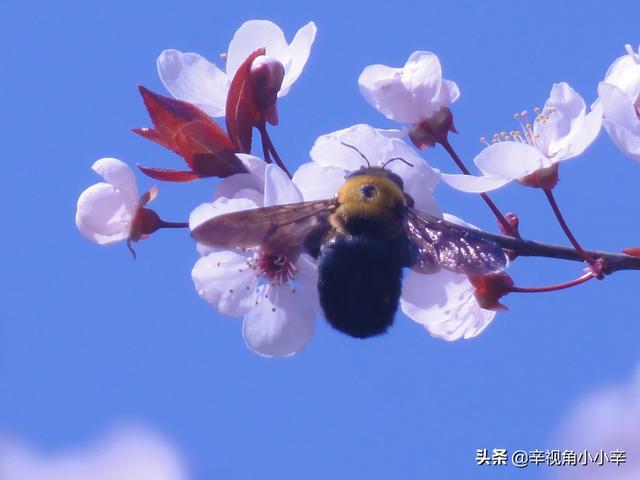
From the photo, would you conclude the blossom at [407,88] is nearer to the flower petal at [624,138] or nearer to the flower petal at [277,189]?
the flower petal at [624,138]

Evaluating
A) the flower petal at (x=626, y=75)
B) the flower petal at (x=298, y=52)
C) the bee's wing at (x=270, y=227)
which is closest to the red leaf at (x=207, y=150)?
the flower petal at (x=298, y=52)

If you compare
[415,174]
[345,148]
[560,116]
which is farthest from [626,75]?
[345,148]

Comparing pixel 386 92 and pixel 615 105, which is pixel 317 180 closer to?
pixel 386 92

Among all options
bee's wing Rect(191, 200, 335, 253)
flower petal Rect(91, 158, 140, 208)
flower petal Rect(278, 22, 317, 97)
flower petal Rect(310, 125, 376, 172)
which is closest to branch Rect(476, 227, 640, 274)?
flower petal Rect(310, 125, 376, 172)

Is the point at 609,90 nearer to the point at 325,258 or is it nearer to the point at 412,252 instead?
the point at 412,252

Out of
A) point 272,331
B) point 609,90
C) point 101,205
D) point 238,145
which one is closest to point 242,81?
point 238,145
